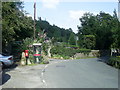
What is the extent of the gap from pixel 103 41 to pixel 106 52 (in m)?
4.79

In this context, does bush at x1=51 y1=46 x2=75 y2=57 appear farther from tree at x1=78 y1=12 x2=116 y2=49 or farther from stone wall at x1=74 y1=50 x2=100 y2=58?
tree at x1=78 y1=12 x2=116 y2=49

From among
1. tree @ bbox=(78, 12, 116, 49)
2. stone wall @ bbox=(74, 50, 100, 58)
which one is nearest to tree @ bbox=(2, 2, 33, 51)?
tree @ bbox=(78, 12, 116, 49)

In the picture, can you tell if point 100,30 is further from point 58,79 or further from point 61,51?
point 58,79

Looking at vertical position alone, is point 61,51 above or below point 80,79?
above

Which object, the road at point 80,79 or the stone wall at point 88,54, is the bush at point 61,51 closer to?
the stone wall at point 88,54

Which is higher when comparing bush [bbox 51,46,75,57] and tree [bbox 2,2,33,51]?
tree [bbox 2,2,33,51]

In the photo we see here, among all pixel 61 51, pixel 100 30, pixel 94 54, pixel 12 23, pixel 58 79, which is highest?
pixel 100 30

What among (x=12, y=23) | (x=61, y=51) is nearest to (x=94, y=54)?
(x=61, y=51)

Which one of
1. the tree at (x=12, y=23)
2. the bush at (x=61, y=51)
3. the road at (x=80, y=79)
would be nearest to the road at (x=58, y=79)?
the road at (x=80, y=79)

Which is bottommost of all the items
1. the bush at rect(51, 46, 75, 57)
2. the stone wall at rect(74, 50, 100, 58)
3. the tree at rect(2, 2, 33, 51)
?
the stone wall at rect(74, 50, 100, 58)

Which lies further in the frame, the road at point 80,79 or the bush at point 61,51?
the bush at point 61,51

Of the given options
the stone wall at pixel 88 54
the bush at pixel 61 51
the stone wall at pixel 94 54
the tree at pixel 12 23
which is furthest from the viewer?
the stone wall at pixel 94 54

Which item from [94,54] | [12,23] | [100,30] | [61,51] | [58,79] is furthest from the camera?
[94,54]

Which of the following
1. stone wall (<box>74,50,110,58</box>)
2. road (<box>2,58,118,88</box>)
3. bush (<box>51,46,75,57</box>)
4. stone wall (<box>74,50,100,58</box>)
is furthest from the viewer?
stone wall (<box>74,50,110,58</box>)
